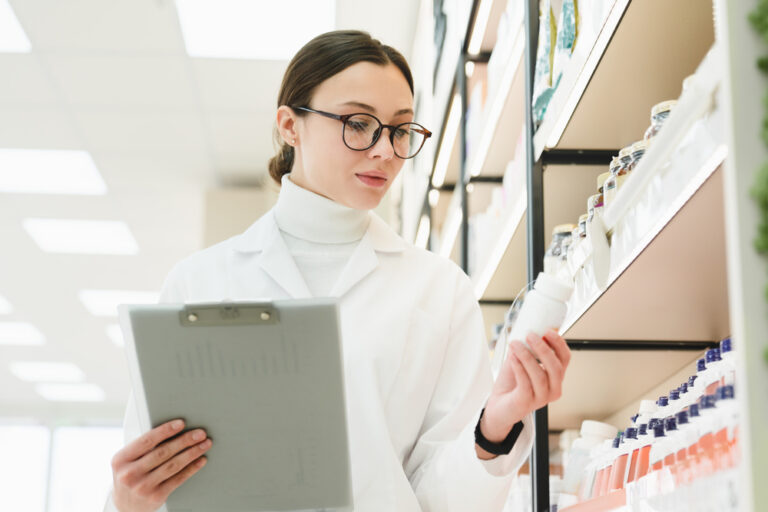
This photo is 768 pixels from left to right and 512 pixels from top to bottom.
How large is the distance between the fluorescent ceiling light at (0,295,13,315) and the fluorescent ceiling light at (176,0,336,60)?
4215 millimetres

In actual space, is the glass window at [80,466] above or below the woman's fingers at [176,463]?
above

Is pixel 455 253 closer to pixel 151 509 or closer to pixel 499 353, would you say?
pixel 499 353

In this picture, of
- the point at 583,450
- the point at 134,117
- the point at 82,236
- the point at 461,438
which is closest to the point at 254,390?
the point at 461,438

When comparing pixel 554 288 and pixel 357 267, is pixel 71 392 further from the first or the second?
pixel 554 288

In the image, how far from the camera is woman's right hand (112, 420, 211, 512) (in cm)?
129

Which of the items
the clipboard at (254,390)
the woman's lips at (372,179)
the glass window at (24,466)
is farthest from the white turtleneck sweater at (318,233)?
the glass window at (24,466)

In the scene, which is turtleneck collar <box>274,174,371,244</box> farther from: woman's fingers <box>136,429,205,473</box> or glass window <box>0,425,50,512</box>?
glass window <box>0,425,50,512</box>

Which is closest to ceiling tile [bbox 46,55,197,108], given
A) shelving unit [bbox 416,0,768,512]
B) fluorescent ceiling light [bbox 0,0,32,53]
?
fluorescent ceiling light [bbox 0,0,32,53]

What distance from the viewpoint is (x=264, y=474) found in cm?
135

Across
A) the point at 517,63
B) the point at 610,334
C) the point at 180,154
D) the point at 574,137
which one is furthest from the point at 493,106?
the point at 180,154

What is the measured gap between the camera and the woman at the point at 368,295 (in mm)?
1333

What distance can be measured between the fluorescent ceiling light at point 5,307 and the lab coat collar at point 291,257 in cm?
668

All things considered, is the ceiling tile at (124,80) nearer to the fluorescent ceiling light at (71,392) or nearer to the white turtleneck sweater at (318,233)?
the white turtleneck sweater at (318,233)

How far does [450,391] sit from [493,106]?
110 cm
